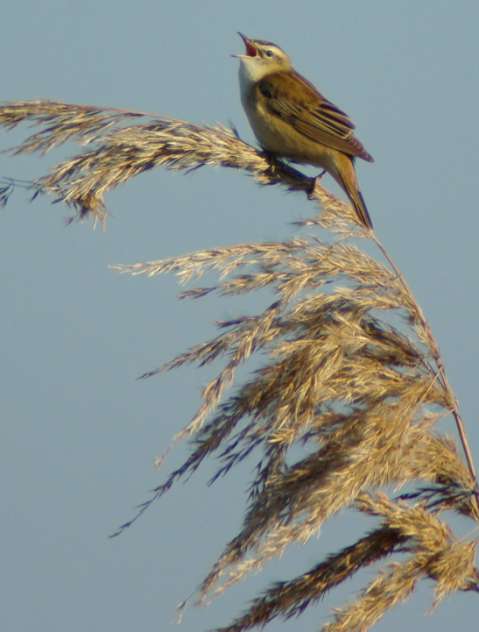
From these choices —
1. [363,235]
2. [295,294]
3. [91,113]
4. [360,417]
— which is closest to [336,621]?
[360,417]

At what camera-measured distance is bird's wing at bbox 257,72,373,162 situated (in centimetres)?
530

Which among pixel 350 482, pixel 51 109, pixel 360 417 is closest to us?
pixel 350 482

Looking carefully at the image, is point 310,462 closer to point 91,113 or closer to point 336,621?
point 336,621

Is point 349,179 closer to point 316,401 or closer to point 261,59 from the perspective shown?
point 261,59

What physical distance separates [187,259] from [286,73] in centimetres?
321

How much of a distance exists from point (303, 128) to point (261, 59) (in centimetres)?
86

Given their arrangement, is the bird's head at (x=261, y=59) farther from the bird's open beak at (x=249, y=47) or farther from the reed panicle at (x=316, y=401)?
the reed panicle at (x=316, y=401)

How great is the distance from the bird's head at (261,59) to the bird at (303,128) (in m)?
0.17

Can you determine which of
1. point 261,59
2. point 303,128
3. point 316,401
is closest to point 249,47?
point 261,59

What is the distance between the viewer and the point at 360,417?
2.85 metres

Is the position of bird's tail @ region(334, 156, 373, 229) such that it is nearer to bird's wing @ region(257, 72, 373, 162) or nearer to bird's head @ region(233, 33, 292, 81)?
bird's wing @ region(257, 72, 373, 162)

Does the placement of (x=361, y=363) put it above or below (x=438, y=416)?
above

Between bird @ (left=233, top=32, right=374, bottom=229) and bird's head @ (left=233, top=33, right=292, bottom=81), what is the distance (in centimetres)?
17

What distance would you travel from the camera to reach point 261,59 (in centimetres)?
603
